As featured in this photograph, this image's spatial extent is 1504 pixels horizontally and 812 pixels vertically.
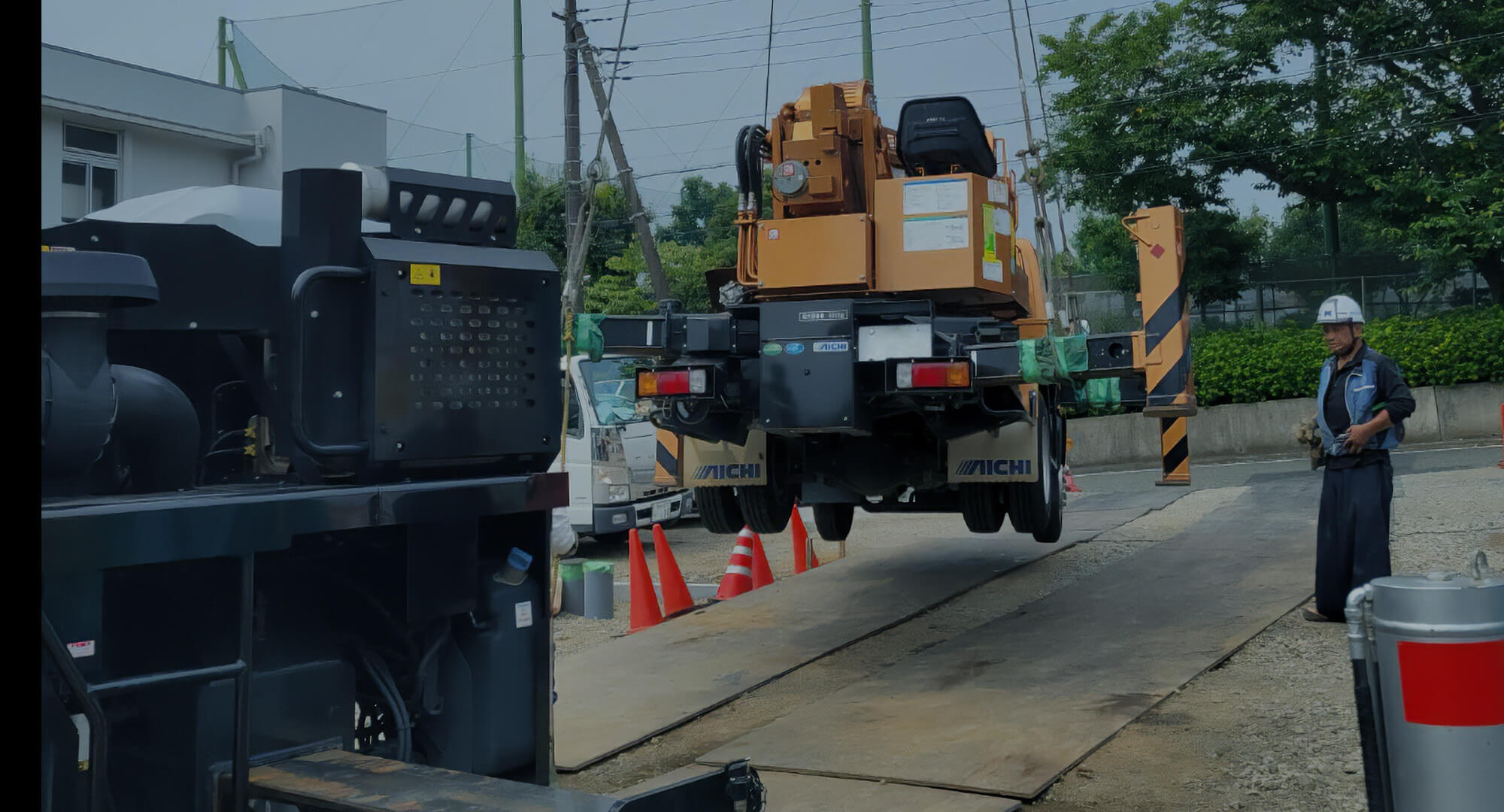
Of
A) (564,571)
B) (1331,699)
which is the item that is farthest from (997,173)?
(564,571)

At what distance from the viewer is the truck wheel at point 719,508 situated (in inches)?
333

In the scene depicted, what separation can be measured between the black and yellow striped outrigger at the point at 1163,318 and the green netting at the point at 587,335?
276 cm

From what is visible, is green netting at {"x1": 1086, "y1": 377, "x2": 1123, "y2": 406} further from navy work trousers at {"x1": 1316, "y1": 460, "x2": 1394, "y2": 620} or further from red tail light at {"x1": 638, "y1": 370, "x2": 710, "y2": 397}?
red tail light at {"x1": 638, "y1": 370, "x2": 710, "y2": 397}

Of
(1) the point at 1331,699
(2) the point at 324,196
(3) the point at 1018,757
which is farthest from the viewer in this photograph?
(1) the point at 1331,699

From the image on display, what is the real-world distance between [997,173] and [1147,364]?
201 cm

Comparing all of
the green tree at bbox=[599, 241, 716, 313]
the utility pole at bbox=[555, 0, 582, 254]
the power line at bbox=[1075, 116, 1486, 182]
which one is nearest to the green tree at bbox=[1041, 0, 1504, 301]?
the power line at bbox=[1075, 116, 1486, 182]

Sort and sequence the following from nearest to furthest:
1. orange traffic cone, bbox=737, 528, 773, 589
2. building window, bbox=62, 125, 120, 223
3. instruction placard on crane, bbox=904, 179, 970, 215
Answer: instruction placard on crane, bbox=904, 179, 970, 215 → building window, bbox=62, 125, 120, 223 → orange traffic cone, bbox=737, 528, 773, 589

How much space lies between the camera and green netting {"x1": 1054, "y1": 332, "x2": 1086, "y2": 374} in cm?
626

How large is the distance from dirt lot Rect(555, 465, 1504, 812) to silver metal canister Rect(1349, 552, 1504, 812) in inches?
55.5

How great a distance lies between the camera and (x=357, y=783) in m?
2.97

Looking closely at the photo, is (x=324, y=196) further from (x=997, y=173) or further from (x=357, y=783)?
(x=997, y=173)

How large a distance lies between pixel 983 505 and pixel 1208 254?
17.0 m

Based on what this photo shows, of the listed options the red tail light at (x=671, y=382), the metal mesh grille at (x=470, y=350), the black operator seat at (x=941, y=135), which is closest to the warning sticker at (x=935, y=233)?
the black operator seat at (x=941, y=135)

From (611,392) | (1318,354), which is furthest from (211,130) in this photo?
(1318,354)
